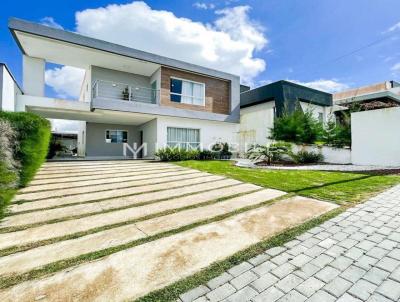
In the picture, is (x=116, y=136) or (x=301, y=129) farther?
(x=116, y=136)

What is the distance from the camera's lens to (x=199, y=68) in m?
15.1

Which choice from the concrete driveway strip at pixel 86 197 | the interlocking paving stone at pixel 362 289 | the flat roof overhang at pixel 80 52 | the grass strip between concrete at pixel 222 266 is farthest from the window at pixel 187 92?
the interlocking paving stone at pixel 362 289

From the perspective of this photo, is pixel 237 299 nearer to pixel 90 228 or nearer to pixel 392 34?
pixel 90 228

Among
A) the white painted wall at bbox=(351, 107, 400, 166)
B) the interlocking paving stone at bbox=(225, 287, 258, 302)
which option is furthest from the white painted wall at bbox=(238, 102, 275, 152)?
the interlocking paving stone at bbox=(225, 287, 258, 302)

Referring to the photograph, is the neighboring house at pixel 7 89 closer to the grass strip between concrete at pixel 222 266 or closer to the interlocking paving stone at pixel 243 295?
the grass strip between concrete at pixel 222 266

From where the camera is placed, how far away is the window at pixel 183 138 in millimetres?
14586

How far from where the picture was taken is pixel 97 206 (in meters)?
4.06

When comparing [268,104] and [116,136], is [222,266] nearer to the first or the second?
[116,136]

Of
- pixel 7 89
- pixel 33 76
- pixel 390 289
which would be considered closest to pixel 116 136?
pixel 33 76

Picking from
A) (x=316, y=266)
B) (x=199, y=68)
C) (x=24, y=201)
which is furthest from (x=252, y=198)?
(x=199, y=68)

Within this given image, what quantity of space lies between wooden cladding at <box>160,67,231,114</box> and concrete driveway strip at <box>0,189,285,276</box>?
10984 millimetres

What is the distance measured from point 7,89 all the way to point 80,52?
15.3 ft

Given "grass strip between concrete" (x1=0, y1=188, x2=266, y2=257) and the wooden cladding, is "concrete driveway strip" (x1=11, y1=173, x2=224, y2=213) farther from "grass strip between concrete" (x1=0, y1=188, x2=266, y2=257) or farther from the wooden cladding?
the wooden cladding

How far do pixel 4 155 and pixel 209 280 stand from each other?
13.4 ft
